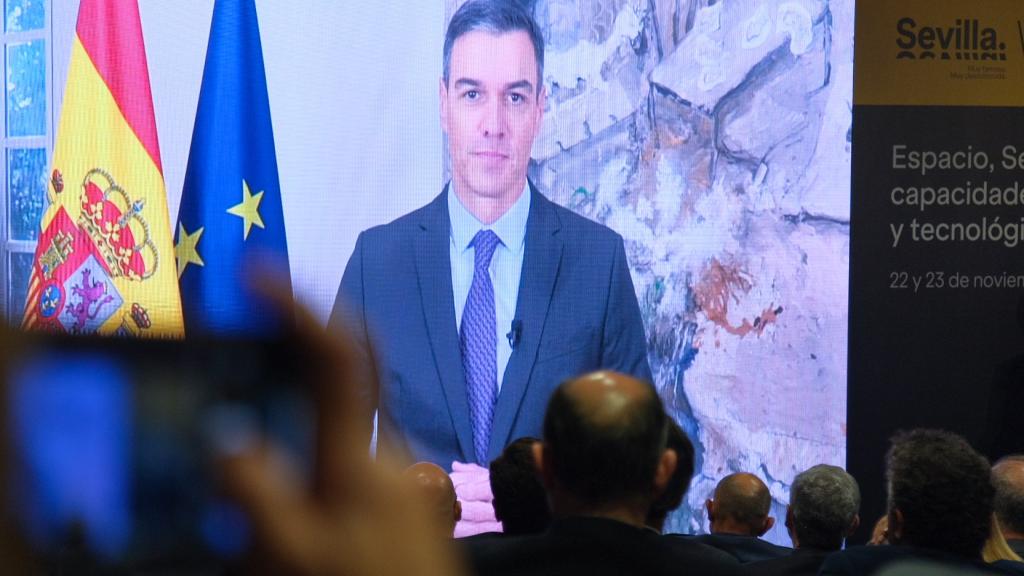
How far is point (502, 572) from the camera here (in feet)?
5.13

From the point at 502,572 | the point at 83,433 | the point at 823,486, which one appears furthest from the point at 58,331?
the point at 823,486

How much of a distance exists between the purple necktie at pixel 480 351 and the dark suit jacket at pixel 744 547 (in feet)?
6.71

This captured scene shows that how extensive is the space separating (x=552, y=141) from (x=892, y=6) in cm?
169

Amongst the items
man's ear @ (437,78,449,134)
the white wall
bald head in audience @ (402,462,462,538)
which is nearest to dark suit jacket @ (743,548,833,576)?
bald head in audience @ (402,462,462,538)

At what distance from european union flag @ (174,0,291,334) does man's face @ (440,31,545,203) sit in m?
0.75

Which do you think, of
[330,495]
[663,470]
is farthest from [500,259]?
[330,495]

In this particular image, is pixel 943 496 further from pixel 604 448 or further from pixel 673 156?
pixel 673 156

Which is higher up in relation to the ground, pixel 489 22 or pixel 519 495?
pixel 489 22

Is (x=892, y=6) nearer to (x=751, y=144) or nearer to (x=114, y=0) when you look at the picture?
(x=751, y=144)

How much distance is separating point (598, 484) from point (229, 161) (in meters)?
3.47

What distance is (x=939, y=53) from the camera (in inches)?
209

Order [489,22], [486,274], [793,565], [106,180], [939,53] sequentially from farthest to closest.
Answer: [939,53] < [486,274] < [489,22] < [106,180] < [793,565]

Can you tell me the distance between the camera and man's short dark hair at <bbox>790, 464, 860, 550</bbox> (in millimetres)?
2773

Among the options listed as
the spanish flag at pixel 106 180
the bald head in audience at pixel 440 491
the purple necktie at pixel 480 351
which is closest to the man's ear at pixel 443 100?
the purple necktie at pixel 480 351
